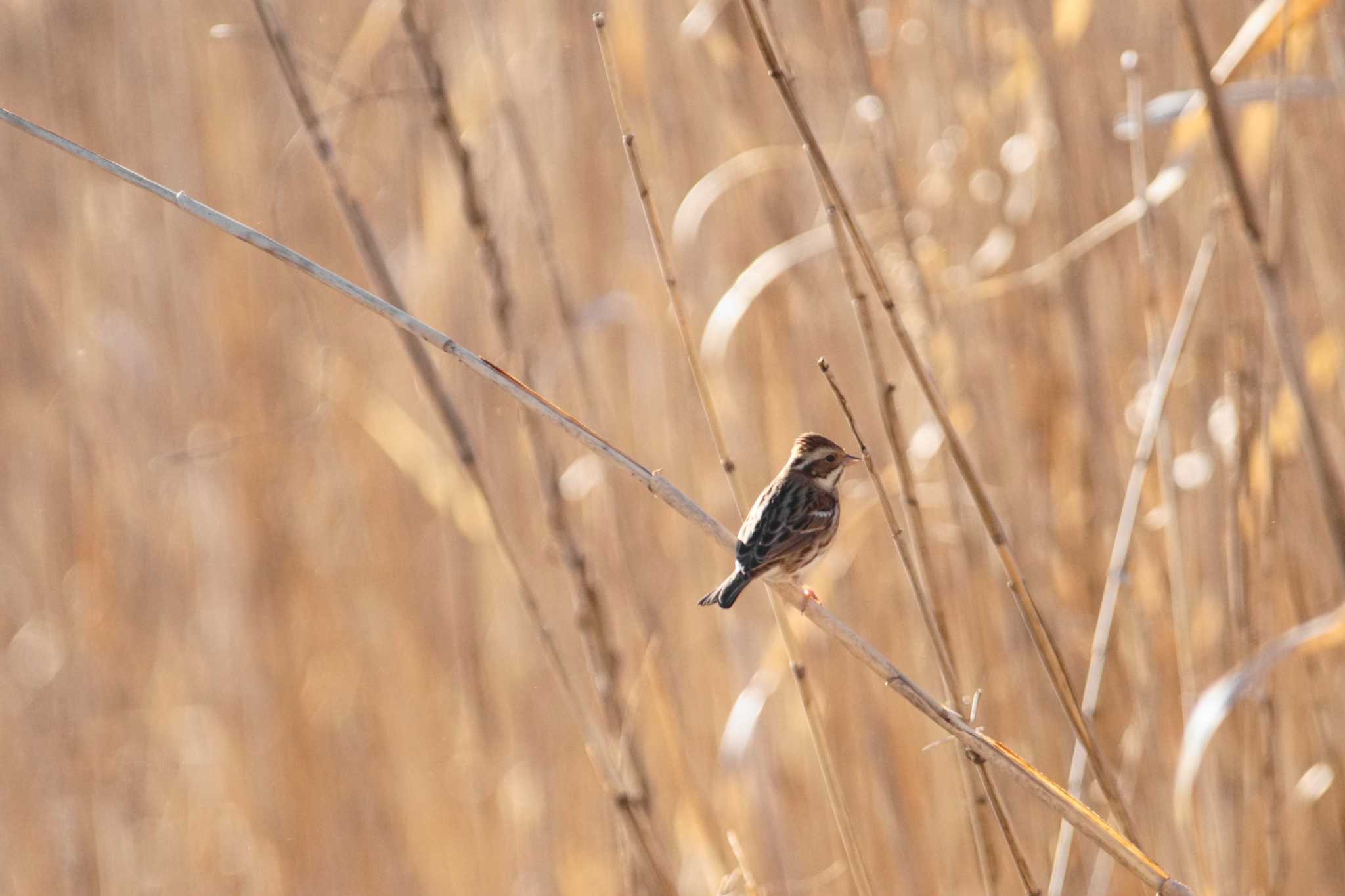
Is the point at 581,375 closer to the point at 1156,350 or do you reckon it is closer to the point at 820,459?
the point at 820,459

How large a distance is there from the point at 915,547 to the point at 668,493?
382 mm

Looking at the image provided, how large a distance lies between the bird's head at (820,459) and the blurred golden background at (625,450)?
192 mm

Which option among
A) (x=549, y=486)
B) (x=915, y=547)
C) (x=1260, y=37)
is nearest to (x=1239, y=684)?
(x=915, y=547)

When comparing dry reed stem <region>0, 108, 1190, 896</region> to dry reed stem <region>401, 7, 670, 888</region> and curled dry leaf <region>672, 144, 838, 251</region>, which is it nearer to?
dry reed stem <region>401, 7, 670, 888</region>

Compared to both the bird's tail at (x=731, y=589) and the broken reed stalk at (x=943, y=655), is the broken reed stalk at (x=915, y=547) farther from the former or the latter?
the bird's tail at (x=731, y=589)

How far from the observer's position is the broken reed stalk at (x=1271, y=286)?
4.26 ft

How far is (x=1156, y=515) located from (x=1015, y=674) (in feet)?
1.19

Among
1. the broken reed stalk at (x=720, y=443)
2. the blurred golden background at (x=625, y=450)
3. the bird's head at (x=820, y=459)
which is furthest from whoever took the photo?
the blurred golden background at (x=625, y=450)

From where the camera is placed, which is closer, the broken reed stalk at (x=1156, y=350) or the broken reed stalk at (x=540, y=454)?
the broken reed stalk at (x=540, y=454)

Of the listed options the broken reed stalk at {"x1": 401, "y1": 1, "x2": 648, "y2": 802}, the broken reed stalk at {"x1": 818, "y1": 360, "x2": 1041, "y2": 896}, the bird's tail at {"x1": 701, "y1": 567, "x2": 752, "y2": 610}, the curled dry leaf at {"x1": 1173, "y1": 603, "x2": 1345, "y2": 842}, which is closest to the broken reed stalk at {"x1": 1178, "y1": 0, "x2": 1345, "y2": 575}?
the curled dry leaf at {"x1": 1173, "y1": 603, "x2": 1345, "y2": 842}

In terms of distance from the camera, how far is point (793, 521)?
6.10 feet

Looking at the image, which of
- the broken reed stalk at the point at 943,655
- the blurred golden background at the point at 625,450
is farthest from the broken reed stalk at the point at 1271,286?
the broken reed stalk at the point at 943,655

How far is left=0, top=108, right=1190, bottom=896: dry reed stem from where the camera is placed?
118 cm

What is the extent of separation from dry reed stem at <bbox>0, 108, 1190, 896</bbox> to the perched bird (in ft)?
1.23
